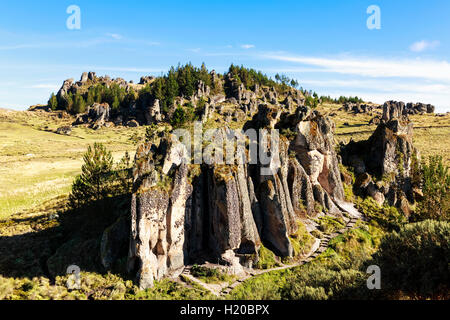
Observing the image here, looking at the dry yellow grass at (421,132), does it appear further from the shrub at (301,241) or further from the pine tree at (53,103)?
the pine tree at (53,103)

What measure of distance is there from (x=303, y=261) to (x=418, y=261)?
650 inches

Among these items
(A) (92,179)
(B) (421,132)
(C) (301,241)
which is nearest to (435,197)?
(C) (301,241)

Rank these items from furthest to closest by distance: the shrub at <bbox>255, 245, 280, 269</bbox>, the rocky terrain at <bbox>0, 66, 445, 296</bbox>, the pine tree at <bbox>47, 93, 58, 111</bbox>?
1. the pine tree at <bbox>47, 93, 58, 111</bbox>
2. the shrub at <bbox>255, 245, 280, 269</bbox>
3. the rocky terrain at <bbox>0, 66, 445, 296</bbox>

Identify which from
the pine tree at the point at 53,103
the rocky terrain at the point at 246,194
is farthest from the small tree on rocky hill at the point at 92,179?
the pine tree at the point at 53,103

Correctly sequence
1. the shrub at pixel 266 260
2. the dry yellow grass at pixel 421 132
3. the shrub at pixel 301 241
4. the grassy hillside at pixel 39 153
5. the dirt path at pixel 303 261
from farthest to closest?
the dry yellow grass at pixel 421 132 → the grassy hillside at pixel 39 153 → the shrub at pixel 301 241 → the shrub at pixel 266 260 → the dirt path at pixel 303 261

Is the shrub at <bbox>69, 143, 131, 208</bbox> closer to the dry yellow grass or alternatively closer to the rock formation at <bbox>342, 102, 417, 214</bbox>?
the rock formation at <bbox>342, 102, 417, 214</bbox>

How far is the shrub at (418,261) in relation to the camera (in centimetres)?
1514

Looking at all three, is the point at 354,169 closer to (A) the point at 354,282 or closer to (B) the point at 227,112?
(A) the point at 354,282

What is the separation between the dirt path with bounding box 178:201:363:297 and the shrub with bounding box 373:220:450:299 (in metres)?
12.9

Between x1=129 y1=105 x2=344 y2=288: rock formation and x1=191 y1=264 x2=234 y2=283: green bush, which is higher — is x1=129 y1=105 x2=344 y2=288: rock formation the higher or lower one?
the higher one

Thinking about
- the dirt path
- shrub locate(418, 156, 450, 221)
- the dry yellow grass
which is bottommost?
the dirt path

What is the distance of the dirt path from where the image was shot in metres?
26.5

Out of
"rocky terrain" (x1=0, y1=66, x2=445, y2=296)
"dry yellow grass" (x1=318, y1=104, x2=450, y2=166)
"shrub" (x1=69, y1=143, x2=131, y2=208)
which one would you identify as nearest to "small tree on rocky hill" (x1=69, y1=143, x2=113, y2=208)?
"shrub" (x1=69, y1=143, x2=131, y2=208)

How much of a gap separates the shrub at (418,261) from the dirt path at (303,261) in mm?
12895
